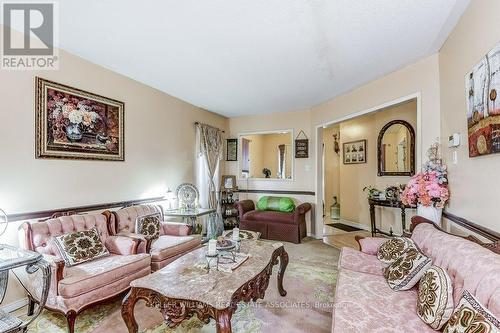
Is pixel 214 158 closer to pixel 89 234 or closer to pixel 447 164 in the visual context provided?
pixel 89 234

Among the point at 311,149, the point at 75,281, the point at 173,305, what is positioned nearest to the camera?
the point at 173,305

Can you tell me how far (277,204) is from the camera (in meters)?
5.01

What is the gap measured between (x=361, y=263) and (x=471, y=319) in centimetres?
121

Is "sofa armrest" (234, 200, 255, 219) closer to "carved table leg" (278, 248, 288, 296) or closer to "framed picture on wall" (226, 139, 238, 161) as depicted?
"framed picture on wall" (226, 139, 238, 161)

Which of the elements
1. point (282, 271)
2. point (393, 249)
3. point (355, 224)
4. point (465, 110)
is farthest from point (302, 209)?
point (465, 110)

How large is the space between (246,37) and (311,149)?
10.2ft

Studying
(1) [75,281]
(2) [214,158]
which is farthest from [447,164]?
(2) [214,158]

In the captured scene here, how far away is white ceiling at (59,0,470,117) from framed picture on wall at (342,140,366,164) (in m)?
2.18

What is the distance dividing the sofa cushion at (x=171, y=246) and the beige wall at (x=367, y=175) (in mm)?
3650

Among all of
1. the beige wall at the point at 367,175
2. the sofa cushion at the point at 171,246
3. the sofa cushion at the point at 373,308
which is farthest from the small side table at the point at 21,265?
the beige wall at the point at 367,175

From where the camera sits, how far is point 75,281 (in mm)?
1995

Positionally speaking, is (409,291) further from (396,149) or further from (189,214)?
(396,149)

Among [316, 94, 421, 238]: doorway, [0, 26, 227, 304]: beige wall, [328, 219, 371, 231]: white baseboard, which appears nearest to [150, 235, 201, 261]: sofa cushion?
[0, 26, 227, 304]: beige wall

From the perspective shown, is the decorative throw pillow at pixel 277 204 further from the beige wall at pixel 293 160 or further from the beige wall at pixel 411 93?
the beige wall at pixel 411 93
